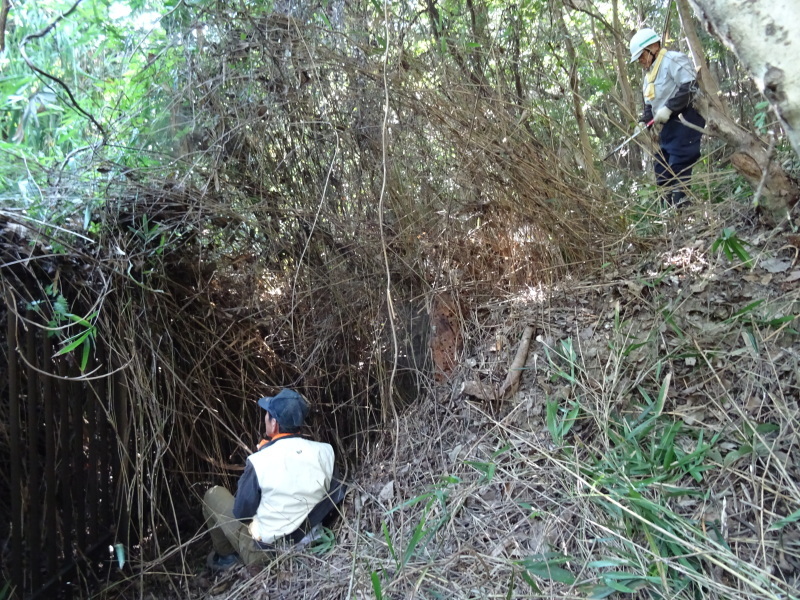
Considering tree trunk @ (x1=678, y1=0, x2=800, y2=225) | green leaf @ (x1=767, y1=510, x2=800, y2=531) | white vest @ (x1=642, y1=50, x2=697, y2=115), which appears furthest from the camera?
white vest @ (x1=642, y1=50, x2=697, y2=115)

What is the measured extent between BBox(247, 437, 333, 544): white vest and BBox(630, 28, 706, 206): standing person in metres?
3.16

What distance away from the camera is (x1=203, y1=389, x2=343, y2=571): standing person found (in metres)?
3.14

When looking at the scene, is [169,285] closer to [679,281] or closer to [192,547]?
[192,547]

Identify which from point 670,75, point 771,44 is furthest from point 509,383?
point 670,75

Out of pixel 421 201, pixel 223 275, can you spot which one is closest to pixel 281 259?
pixel 223 275

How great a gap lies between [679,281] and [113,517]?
12.4 ft

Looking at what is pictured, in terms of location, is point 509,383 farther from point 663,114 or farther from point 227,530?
point 663,114

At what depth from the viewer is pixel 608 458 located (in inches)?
97.0

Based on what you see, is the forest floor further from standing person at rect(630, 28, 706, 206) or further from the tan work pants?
standing person at rect(630, 28, 706, 206)

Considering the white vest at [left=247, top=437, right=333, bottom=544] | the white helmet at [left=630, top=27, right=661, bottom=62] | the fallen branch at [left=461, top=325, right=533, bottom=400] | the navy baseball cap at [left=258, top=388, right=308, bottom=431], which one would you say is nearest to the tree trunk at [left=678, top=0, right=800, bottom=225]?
the white helmet at [left=630, top=27, right=661, bottom=62]

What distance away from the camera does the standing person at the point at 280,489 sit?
3.14 metres

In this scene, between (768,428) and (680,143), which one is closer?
(768,428)

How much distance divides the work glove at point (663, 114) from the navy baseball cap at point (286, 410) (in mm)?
3434

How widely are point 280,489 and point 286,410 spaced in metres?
0.45
